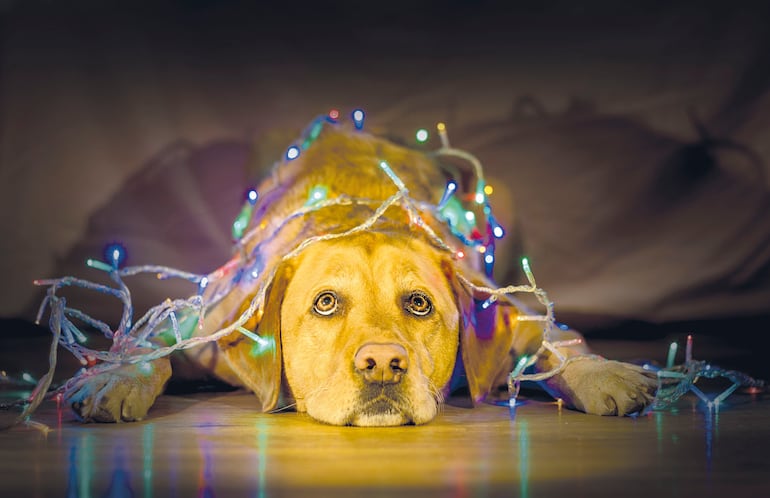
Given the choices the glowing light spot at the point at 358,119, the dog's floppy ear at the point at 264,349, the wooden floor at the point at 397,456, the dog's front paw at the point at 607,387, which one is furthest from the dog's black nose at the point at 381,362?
the glowing light spot at the point at 358,119

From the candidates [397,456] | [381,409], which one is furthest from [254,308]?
[397,456]

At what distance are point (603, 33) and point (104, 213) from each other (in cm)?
395

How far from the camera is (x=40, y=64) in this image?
7.93 meters

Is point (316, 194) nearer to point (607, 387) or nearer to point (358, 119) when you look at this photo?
point (358, 119)

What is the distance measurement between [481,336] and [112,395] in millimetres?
1781

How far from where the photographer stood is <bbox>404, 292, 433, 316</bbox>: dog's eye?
500 centimetres

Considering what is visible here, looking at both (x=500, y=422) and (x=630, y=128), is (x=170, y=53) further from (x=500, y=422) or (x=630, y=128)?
(x=500, y=422)

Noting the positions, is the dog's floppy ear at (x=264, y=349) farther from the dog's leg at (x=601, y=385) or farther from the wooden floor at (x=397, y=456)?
the dog's leg at (x=601, y=385)

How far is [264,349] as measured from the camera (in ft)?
16.8

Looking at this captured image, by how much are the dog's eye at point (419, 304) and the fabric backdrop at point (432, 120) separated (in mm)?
2966

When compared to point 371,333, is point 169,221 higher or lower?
higher

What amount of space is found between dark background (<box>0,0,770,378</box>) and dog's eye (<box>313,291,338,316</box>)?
2966mm

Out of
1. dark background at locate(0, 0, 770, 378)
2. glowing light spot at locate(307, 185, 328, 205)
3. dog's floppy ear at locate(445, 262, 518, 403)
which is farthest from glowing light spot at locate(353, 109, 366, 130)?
dog's floppy ear at locate(445, 262, 518, 403)

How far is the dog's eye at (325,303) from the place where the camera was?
195 inches
